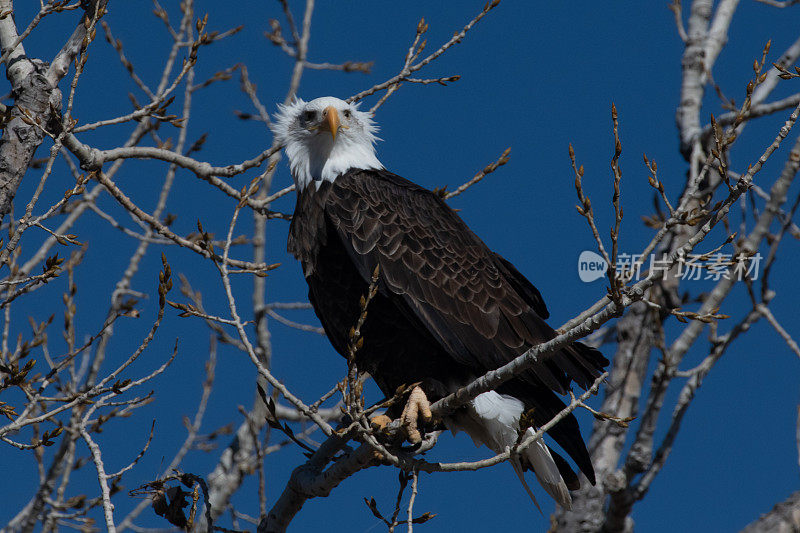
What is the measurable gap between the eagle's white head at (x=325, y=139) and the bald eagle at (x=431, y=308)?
0.34ft

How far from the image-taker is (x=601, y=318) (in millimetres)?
2602

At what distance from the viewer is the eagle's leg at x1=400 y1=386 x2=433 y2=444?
3.97m

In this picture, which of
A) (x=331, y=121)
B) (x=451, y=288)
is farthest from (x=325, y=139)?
(x=451, y=288)

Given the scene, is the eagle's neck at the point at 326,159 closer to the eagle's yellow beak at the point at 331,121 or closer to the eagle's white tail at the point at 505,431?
the eagle's yellow beak at the point at 331,121

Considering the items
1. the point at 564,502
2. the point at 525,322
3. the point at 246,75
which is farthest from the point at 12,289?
the point at 246,75

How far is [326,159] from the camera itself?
5039 mm

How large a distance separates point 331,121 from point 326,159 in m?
0.23

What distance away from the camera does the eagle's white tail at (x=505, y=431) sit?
4.54 meters

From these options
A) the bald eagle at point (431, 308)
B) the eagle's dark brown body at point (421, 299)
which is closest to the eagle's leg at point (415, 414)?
the bald eagle at point (431, 308)

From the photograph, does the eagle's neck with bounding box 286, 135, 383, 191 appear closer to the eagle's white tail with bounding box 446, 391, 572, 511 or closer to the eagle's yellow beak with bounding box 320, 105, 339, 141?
the eagle's yellow beak with bounding box 320, 105, 339, 141

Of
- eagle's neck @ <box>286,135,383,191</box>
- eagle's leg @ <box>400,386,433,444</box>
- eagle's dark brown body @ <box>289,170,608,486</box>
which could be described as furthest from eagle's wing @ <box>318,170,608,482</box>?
eagle's leg @ <box>400,386,433,444</box>

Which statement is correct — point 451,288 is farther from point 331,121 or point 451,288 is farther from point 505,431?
point 331,121

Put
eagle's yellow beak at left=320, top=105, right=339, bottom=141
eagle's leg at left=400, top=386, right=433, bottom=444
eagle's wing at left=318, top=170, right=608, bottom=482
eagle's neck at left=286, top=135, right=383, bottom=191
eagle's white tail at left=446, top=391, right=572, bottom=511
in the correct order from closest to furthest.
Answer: eagle's leg at left=400, top=386, right=433, bottom=444 → eagle's wing at left=318, top=170, right=608, bottom=482 → eagle's white tail at left=446, top=391, right=572, bottom=511 → eagle's neck at left=286, top=135, right=383, bottom=191 → eagle's yellow beak at left=320, top=105, right=339, bottom=141

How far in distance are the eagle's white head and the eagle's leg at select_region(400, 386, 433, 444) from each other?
4.41ft
